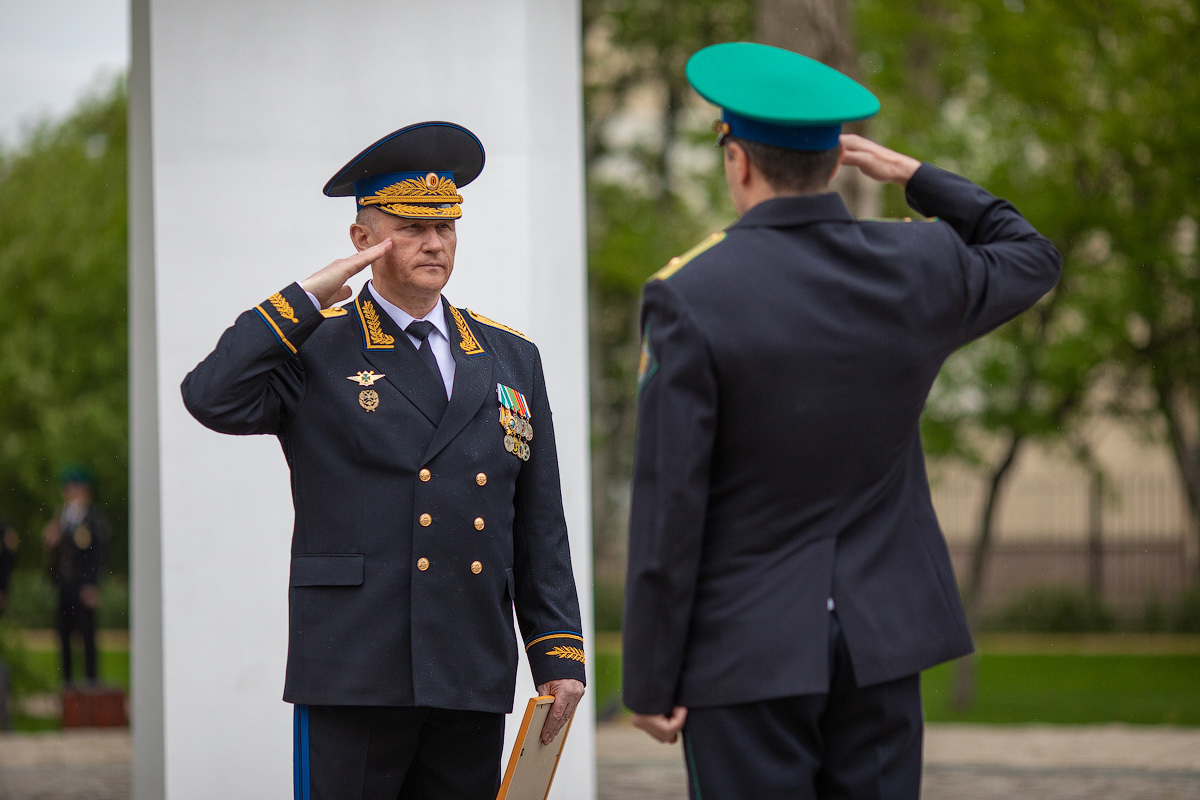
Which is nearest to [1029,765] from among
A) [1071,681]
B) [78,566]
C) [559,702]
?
[559,702]

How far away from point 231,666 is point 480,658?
5.08ft

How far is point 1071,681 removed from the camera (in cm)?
1508

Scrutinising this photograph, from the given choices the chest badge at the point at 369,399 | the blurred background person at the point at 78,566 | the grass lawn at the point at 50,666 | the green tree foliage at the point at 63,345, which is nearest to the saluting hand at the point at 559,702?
the chest badge at the point at 369,399

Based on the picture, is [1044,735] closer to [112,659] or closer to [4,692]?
[4,692]

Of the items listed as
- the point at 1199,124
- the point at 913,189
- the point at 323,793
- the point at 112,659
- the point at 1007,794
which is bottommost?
the point at 112,659

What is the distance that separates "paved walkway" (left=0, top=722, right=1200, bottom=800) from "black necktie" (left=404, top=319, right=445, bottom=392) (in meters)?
4.38

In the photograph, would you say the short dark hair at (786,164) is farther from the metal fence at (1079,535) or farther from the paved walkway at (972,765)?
the metal fence at (1079,535)

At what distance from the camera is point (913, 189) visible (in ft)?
8.88

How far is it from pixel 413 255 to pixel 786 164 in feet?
3.23

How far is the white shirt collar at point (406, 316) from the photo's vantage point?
3115 mm

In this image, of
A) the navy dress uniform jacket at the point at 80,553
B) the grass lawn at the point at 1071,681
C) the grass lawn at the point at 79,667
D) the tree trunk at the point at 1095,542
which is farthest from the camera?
the tree trunk at the point at 1095,542

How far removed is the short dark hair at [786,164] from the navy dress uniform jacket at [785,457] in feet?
0.13

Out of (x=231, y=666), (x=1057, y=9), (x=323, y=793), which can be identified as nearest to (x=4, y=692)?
(x=231, y=666)

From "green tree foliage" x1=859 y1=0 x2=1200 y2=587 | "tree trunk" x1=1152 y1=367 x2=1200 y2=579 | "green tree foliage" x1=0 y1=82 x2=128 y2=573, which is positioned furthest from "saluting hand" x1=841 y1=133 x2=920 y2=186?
"green tree foliage" x1=0 y1=82 x2=128 y2=573
